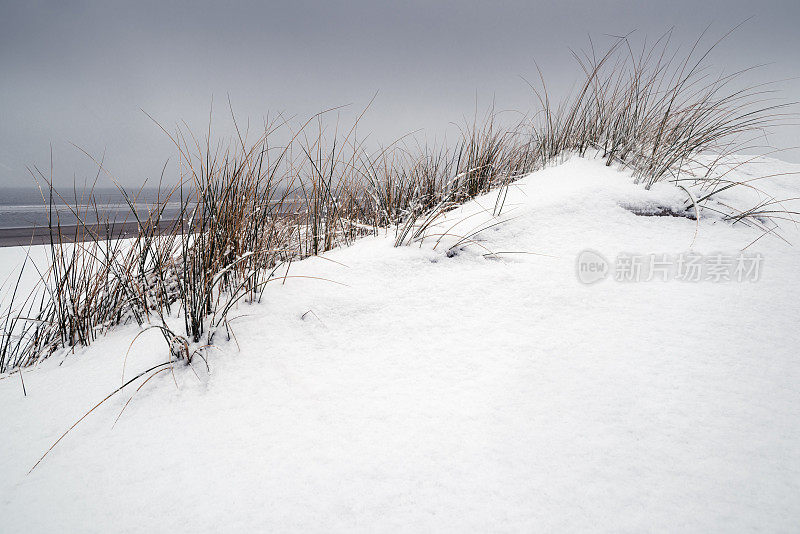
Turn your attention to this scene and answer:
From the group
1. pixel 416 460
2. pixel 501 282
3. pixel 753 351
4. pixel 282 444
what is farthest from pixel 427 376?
pixel 753 351

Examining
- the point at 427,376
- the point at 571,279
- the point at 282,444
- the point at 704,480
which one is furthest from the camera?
the point at 571,279

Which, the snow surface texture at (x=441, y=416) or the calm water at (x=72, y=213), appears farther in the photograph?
the calm water at (x=72, y=213)

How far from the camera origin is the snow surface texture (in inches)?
24.1

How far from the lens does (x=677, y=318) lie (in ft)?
3.42

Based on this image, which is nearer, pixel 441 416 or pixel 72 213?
pixel 441 416

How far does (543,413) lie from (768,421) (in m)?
0.43

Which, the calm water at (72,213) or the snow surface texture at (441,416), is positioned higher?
the calm water at (72,213)

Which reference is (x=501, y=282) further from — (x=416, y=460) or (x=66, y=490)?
(x=66, y=490)

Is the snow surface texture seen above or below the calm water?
below

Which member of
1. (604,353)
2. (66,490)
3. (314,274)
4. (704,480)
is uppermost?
(314,274)

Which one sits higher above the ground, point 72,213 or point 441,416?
point 72,213

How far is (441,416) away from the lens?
2.57 ft

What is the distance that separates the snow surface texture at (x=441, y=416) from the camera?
61cm

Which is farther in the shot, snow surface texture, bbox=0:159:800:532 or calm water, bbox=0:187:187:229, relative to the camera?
calm water, bbox=0:187:187:229
